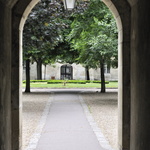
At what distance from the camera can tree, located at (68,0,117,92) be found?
617 inches

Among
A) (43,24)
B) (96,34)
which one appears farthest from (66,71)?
(43,24)

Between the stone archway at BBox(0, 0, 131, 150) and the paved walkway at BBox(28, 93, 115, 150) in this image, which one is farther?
the paved walkway at BBox(28, 93, 115, 150)

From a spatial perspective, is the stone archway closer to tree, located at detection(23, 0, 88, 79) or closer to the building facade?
tree, located at detection(23, 0, 88, 79)

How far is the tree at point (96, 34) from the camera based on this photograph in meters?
15.7

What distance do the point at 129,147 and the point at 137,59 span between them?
2.03m

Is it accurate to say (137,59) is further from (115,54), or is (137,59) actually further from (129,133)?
(115,54)

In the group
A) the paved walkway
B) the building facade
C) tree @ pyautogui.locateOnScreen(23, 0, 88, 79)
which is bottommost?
the paved walkway

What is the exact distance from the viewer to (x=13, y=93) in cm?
545

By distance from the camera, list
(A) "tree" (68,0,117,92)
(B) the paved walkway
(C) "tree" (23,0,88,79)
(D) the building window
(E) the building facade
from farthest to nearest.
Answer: (D) the building window
(E) the building facade
(A) "tree" (68,0,117,92)
(C) "tree" (23,0,88,79)
(B) the paved walkway

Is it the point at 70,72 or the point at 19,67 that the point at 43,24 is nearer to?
the point at 19,67

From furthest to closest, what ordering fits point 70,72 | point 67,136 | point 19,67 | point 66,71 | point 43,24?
1. point 66,71
2. point 70,72
3. point 43,24
4. point 67,136
5. point 19,67

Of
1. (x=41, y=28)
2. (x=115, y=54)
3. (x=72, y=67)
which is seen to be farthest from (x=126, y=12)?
→ (x=72, y=67)

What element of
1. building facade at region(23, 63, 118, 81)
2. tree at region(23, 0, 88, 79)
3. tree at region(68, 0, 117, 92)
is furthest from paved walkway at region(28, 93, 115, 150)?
building facade at region(23, 63, 118, 81)

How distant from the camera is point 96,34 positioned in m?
16.5
